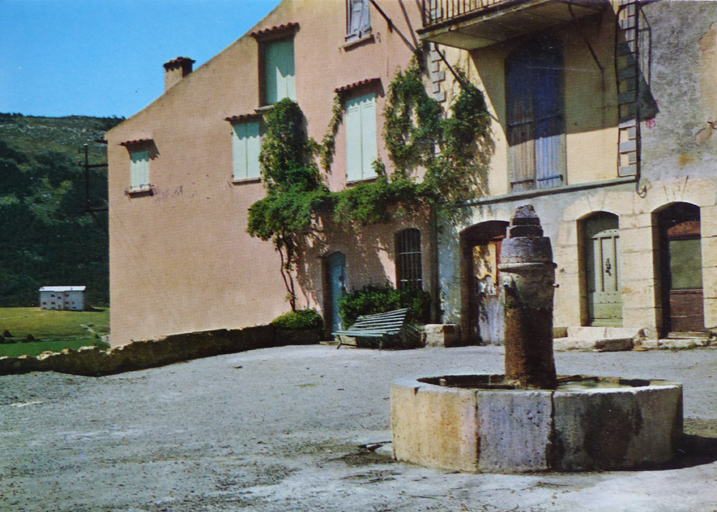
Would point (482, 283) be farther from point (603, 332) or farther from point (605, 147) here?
point (605, 147)

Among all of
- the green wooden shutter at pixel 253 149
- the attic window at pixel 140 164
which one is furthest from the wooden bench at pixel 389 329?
the attic window at pixel 140 164

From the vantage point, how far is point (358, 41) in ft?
58.6

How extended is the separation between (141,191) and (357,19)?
881 cm

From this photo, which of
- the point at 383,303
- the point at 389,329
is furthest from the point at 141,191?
the point at 389,329

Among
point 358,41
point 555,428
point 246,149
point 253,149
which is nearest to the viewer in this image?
point 555,428

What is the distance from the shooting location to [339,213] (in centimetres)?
1730

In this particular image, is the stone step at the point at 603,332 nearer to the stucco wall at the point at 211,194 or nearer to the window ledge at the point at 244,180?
the stucco wall at the point at 211,194

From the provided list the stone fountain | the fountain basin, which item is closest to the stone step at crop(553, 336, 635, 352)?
the stone fountain

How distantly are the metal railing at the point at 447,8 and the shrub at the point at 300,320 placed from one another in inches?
279

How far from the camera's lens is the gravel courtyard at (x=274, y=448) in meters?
4.54

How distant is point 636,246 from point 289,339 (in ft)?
26.2

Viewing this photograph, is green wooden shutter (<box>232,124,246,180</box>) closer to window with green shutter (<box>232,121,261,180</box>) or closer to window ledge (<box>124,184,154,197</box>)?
window with green shutter (<box>232,121,261,180</box>)

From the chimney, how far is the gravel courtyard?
13404 millimetres

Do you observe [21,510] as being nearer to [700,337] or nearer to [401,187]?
[700,337]
